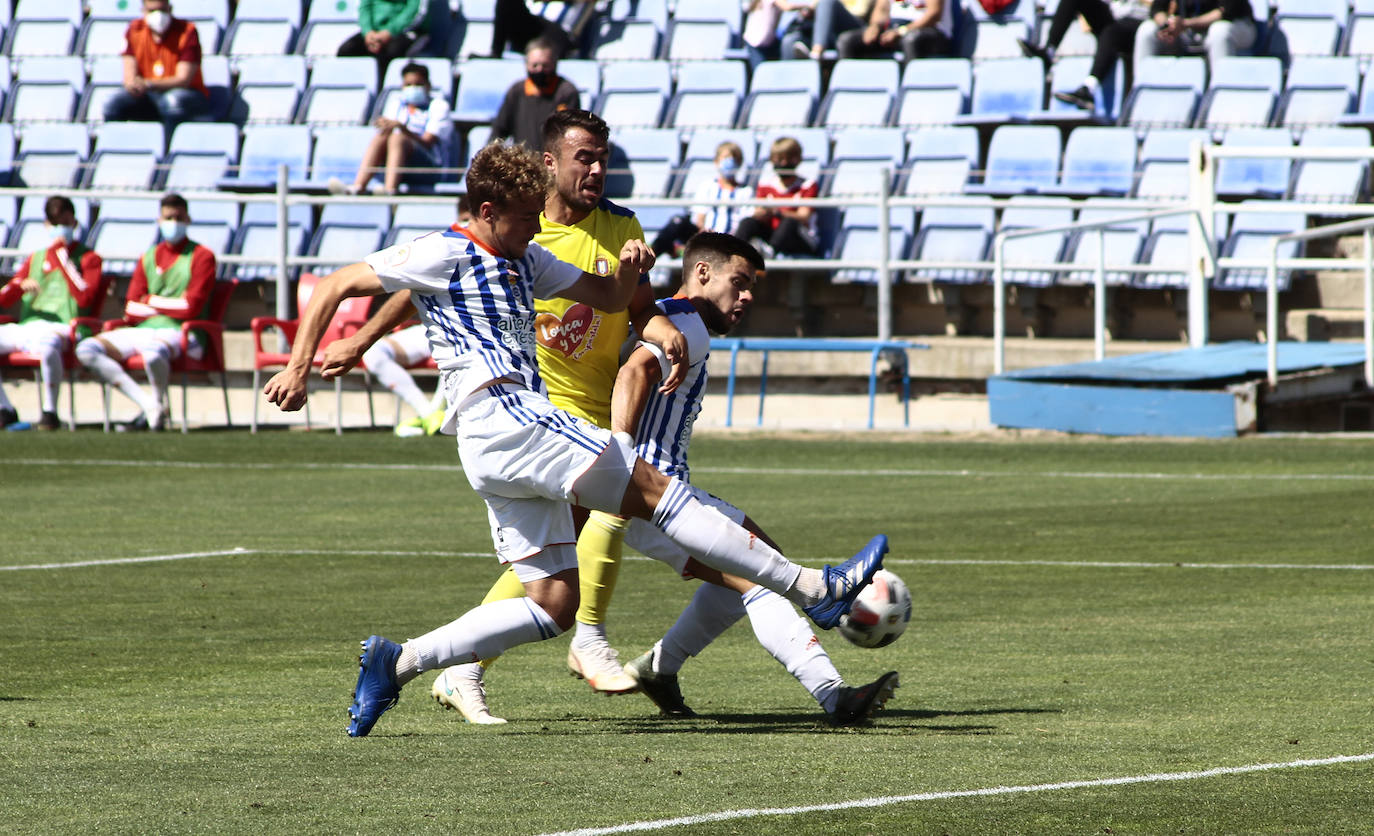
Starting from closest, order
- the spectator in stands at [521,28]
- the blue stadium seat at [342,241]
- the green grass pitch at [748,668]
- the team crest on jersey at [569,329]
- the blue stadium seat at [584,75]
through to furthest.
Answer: the green grass pitch at [748,668] → the team crest on jersey at [569,329] → the blue stadium seat at [342,241] → the blue stadium seat at [584,75] → the spectator in stands at [521,28]

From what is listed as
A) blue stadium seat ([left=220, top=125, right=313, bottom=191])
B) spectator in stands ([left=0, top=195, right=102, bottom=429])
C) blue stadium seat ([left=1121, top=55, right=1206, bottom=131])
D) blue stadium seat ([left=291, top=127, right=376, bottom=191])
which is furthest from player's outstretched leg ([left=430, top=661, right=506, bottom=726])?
blue stadium seat ([left=220, top=125, right=313, bottom=191])

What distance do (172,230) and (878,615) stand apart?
48.0 ft

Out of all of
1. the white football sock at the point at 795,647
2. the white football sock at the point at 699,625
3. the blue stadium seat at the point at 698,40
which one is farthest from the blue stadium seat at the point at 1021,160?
the white football sock at the point at 795,647

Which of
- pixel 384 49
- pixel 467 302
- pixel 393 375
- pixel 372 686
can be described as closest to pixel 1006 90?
pixel 393 375

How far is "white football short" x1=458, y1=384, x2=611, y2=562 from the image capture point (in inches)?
221

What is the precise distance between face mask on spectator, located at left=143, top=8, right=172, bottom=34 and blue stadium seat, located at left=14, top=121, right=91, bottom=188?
71.8 inches

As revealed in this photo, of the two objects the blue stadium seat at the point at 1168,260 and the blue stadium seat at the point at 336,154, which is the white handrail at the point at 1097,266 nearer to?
the blue stadium seat at the point at 1168,260

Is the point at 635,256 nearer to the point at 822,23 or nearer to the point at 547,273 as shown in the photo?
the point at 547,273

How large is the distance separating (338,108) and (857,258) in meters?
7.17

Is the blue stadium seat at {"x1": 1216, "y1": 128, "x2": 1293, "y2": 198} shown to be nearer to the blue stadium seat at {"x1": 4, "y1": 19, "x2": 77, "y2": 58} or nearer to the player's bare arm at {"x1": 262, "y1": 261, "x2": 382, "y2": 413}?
the player's bare arm at {"x1": 262, "y1": 261, "x2": 382, "y2": 413}

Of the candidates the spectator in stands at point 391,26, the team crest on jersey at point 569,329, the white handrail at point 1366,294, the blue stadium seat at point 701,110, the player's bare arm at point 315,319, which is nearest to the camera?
the player's bare arm at point 315,319

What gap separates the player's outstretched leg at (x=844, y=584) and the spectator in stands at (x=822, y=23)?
1716 cm

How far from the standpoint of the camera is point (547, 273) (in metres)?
5.96

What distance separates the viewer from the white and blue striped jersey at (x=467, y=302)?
5.72 metres
